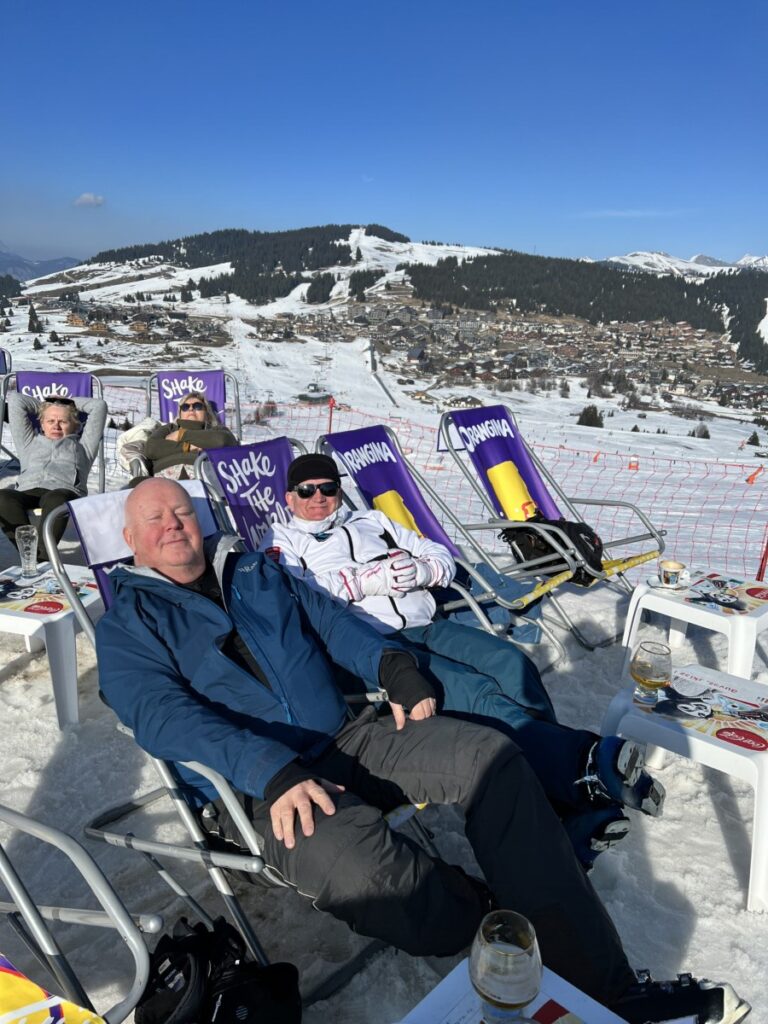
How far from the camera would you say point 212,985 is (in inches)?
57.2

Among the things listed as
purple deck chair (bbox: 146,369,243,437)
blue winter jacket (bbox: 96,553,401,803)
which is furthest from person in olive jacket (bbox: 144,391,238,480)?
blue winter jacket (bbox: 96,553,401,803)

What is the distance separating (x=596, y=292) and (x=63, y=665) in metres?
61.8

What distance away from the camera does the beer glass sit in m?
3.14

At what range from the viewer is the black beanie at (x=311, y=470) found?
294cm

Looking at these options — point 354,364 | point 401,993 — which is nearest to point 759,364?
point 354,364

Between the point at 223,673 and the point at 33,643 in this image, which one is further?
the point at 33,643

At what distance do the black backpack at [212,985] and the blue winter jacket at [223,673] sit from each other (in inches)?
12.8

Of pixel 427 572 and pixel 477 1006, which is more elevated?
pixel 427 572

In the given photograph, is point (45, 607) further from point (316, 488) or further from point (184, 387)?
point (184, 387)

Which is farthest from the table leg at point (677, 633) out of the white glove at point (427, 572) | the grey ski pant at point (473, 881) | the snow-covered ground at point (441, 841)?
the grey ski pant at point (473, 881)

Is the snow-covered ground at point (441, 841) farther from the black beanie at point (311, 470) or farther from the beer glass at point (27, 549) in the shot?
the black beanie at point (311, 470)

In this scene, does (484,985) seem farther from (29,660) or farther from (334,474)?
(29,660)

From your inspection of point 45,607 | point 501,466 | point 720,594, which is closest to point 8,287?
point 501,466

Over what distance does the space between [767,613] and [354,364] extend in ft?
91.7
